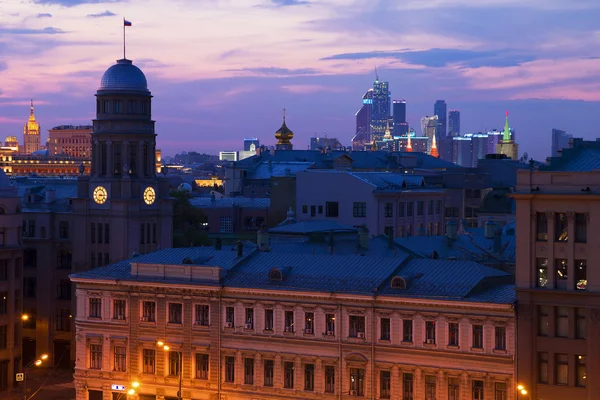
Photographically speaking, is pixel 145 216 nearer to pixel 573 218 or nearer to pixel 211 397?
pixel 211 397

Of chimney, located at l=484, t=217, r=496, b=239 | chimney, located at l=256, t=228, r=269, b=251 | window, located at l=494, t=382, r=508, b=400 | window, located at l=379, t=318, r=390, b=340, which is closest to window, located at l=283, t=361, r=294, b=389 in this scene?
window, located at l=379, t=318, r=390, b=340

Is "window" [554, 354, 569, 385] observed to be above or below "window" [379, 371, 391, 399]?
above

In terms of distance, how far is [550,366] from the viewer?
95.6 meters

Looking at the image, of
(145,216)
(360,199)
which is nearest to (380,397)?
(145,216)

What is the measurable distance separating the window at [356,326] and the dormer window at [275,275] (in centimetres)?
667

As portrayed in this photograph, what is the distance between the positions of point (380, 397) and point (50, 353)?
189 feet

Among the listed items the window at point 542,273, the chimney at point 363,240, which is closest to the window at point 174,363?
the chimney at point 363,240

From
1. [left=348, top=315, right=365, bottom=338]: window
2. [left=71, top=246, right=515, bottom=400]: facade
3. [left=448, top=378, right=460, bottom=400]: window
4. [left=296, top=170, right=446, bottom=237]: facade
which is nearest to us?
[left=448, top=378, right=460, bottom=400]: window

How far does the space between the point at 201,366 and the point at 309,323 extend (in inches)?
370

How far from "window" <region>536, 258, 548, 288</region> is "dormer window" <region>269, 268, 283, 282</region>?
19.8 m

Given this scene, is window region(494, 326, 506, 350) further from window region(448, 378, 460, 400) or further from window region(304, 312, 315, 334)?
window region(304, 312, 315, 334)

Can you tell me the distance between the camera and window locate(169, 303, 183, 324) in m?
111

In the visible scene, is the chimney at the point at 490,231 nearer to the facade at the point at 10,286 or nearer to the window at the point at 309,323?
the window at the point at 309,323

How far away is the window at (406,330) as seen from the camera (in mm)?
101562
